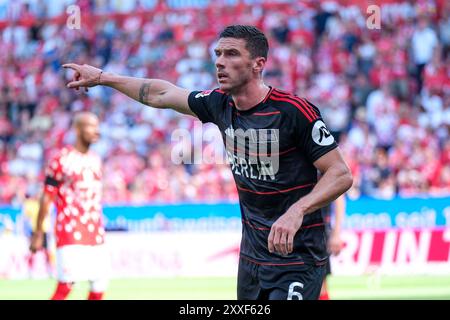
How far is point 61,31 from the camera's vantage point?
75.4 ft

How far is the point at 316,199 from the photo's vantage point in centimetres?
534

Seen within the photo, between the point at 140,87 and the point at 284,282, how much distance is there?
1.84 metres

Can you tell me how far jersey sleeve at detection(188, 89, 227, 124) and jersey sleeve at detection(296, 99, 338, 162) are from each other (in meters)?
0.74

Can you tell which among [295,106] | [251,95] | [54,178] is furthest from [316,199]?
[54,178]

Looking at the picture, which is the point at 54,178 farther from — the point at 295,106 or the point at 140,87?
the point at 295,106

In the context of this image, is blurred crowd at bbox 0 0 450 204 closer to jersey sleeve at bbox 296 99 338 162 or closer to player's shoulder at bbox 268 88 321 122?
player's shoulder at bbox 268 88 321 122

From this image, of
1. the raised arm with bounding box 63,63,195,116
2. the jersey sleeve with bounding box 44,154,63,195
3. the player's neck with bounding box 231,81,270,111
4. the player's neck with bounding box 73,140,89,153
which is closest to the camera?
the player's neck with bounding box 231,81,270,111

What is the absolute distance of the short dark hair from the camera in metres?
5.86

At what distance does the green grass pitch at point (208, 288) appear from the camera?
12.6 m

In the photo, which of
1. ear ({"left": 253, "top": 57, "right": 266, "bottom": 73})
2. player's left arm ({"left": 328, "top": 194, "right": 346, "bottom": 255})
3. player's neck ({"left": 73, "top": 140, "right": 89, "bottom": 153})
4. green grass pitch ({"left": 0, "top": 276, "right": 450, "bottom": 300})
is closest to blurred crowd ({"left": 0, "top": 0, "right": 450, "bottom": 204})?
green grass pitch ({"left": 0, "top": 276, "right": 450, "bottom": 300})

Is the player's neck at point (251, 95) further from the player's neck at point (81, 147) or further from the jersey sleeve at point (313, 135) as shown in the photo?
the player's neck at point (81, 147)
